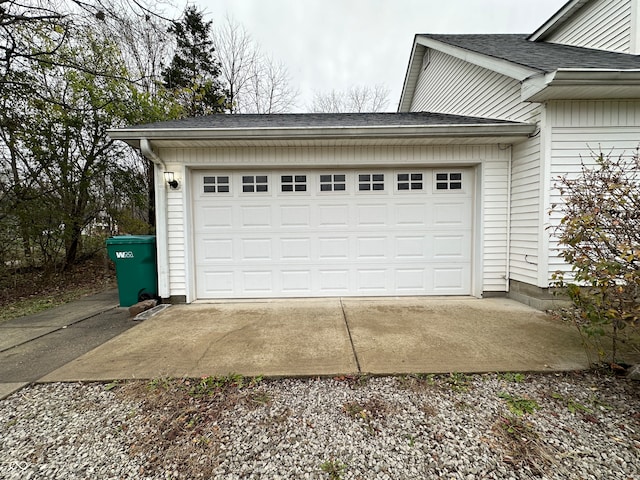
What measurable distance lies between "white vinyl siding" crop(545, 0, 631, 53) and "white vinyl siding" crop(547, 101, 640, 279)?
1790 millimetres

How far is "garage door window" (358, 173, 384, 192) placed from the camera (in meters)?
4.49

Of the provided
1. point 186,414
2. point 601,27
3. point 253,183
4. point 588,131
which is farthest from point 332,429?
point 601,27

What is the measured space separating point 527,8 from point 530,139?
421 inches

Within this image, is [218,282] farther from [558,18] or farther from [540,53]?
[558,18]

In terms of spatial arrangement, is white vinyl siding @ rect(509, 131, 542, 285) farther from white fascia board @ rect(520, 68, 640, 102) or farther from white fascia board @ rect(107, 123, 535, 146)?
white fascia board @ rect(520, 68, 640, 102)

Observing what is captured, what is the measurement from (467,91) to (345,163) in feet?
10.6

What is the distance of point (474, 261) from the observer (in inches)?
176

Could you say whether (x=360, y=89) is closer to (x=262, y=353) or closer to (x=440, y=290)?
(x=440, y=290)

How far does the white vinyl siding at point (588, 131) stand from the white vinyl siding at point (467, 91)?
1.43 feet

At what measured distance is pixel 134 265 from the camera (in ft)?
13.9

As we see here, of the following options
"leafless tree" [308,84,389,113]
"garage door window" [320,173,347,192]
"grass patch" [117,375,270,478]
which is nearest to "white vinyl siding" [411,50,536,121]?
"garage door window" [320,173,347,192]

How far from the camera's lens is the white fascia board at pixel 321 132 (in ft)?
12.5

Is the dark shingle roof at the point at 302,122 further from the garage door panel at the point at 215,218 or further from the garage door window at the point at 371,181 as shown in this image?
the garage door panel at the point at 215,218

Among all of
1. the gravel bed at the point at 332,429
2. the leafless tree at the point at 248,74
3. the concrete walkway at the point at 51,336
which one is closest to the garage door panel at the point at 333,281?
the gravel bed at the point at 332,429
